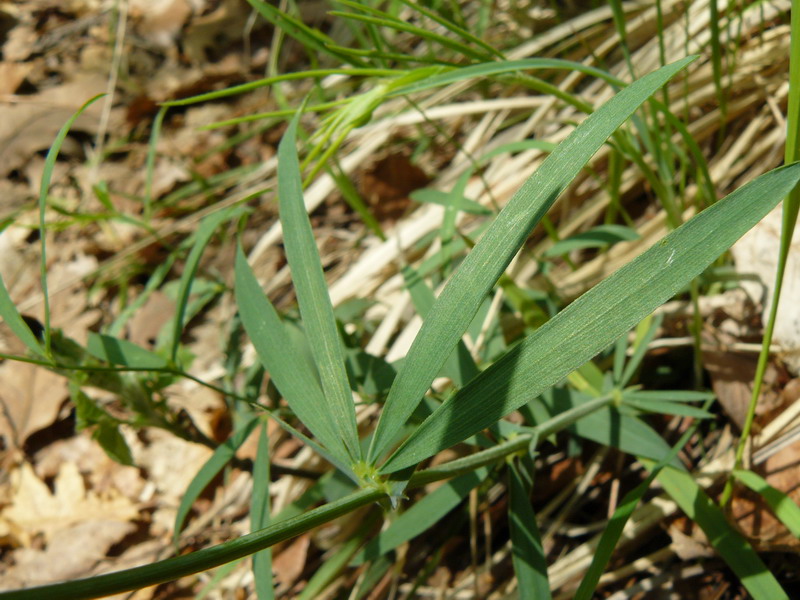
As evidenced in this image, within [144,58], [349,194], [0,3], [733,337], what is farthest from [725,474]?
[0,3]

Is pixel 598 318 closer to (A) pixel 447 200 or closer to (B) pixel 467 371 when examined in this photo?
(B) pixel 467 371

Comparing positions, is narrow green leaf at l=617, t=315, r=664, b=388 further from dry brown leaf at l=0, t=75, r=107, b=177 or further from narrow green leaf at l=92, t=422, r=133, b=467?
dry brown leaf at l=0, t=75, r=107, b=177

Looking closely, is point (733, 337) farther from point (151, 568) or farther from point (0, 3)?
point (0, 3)

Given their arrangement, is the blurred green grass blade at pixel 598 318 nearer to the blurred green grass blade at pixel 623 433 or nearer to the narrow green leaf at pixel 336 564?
the blurred green grass blade at pixel 623 433

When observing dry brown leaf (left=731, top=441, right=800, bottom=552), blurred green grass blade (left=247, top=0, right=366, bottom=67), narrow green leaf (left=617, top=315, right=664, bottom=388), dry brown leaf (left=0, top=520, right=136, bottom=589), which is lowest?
dry brown leaf (left=731, top=441, right=800, bottom=552)

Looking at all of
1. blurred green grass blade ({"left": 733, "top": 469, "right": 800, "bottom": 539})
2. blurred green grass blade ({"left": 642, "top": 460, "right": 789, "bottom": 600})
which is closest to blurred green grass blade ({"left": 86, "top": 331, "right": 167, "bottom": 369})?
blurred green grass blade ({"left": 642, "top": 460, "right": 789, "bottom": 600})

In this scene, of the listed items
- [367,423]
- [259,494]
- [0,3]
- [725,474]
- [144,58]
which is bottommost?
[725,474]
